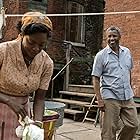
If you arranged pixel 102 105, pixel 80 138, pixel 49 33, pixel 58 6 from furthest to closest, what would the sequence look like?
1. pixel 58 6
2. pixel 80 138
3. pixel 102 105
4. pixel 49 33

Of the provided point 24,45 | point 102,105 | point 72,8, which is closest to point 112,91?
point 102,105

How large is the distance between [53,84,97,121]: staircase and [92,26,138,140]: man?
3337 mm

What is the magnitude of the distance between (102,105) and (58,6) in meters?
7.77

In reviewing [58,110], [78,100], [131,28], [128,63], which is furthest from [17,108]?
[78,100]

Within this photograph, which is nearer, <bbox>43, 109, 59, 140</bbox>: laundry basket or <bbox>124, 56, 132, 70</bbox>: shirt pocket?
<bbox>43, 109, 59, 140</bbox>: laundry basket

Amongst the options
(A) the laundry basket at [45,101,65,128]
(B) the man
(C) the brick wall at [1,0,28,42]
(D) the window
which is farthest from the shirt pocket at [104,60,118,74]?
(D) the window

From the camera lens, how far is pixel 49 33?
2244 mm

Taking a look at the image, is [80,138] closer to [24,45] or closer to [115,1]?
[115,1]

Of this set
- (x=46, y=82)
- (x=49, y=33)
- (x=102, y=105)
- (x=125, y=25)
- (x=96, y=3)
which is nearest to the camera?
(x=49, y=33)

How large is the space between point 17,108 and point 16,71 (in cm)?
27

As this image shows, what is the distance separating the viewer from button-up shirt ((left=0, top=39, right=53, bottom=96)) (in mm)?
2371

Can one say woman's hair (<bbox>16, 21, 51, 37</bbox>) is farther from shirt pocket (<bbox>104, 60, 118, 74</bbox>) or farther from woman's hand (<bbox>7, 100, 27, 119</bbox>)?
shirt pocket (<bbox>104, 60, 118, 74</bbox>)

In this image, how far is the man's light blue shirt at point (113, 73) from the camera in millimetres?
4797

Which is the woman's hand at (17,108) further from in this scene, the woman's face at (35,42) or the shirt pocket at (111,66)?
the shirt pocket at (111,66)
